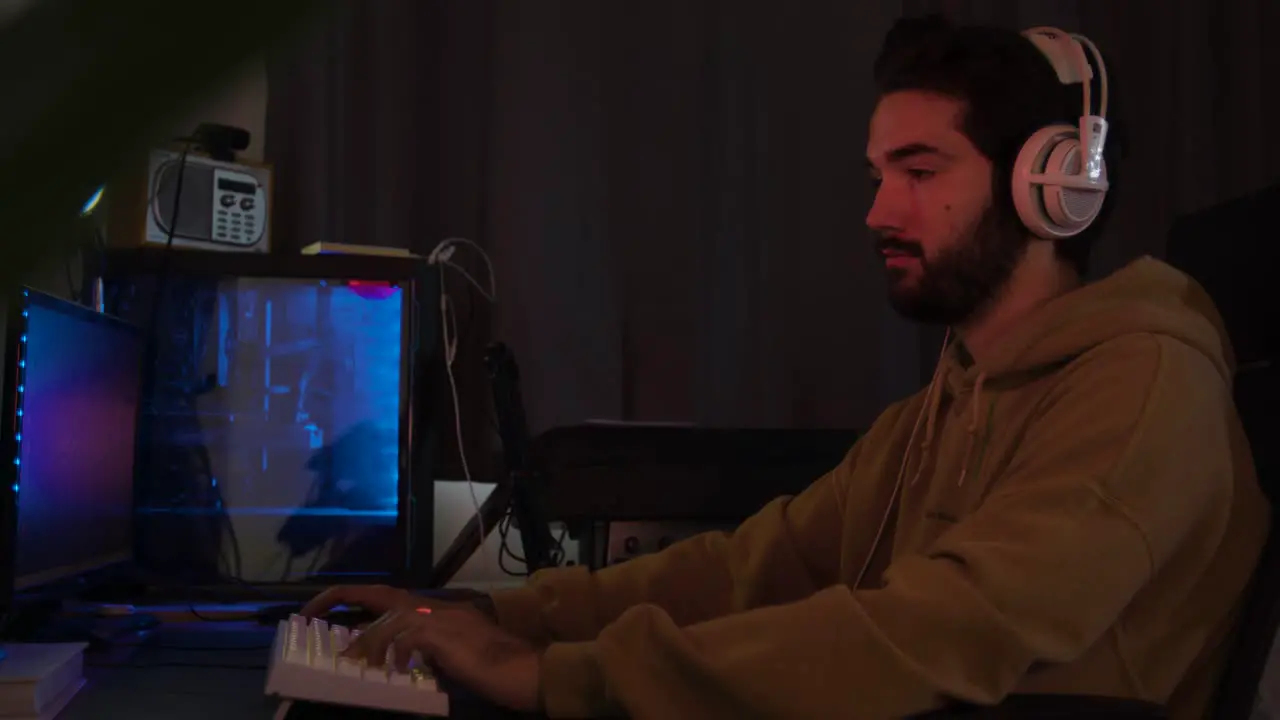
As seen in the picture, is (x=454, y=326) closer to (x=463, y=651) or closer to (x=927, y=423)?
(x=927, y=423)

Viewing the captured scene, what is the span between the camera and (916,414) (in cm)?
143

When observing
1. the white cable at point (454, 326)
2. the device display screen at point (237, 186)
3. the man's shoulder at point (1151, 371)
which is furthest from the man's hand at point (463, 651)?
the device display screen at point (237, 186)

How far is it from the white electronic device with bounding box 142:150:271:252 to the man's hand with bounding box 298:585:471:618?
894 millimetres

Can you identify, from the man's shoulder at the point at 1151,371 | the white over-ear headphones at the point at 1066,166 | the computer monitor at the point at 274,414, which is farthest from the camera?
the computer monitor at the point at 274,414

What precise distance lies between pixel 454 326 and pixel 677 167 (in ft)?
1.87

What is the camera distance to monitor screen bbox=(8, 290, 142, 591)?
1.24 meters

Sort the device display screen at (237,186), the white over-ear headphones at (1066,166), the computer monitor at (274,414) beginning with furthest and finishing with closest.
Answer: the device display screen at (237,186) → the computer monitor at (274,414) → the white over-ear headphones at (1066,166)

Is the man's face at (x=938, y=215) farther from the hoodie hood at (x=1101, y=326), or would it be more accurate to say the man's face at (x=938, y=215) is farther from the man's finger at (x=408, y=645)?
the man's finger at (x=408, y=645)

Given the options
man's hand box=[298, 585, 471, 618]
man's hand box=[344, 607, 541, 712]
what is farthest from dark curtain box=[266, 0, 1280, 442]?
man's hand box=[344, 607, 541, 712]

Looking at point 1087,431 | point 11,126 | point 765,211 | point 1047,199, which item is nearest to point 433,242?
point 765,211

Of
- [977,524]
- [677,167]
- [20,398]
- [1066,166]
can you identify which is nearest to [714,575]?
[977,524]

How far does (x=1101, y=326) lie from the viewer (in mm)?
1072

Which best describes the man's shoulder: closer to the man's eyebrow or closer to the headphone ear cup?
the headphone ear cup

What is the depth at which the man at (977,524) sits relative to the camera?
35.2 inches
